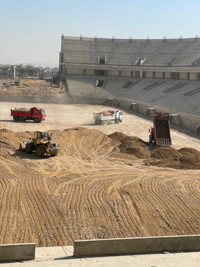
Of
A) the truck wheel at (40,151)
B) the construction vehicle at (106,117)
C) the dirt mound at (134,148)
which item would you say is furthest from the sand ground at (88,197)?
the construction vehicle at (106,117)

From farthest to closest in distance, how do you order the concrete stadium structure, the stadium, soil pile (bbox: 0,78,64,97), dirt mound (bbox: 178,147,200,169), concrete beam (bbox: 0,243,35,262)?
soil pile (bbox: 0,78,64,97), the concrete stadium structure, dirt mound (bbox: 178,147,200,169), the stadium, concrete beam (bbox: 0,243,35,262)

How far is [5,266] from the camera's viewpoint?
333 inches

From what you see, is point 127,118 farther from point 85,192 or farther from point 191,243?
point 191,243

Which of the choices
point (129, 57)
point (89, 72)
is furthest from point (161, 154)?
point (129, 57)

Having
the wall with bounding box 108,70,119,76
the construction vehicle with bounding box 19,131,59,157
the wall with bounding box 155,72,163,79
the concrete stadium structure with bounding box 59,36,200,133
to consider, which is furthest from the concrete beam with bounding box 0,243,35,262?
the wall with bounding box 108,70,119,76

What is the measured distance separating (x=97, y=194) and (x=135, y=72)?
171 feet

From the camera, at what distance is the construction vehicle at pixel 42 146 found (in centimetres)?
2225

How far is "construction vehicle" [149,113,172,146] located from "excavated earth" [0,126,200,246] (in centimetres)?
210

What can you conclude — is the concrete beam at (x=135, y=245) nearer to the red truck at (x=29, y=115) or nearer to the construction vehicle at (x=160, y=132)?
the construction vehicle at (x=160, y=132)

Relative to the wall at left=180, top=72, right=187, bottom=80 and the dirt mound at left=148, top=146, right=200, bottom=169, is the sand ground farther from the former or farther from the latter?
the wall at left=180, top=72, right=187, bottom=80

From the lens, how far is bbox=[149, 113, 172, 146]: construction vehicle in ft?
88.5

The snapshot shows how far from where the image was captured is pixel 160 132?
27875mm

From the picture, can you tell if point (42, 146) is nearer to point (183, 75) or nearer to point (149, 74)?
point (183, 75)

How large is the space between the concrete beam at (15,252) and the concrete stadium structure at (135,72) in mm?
33186
